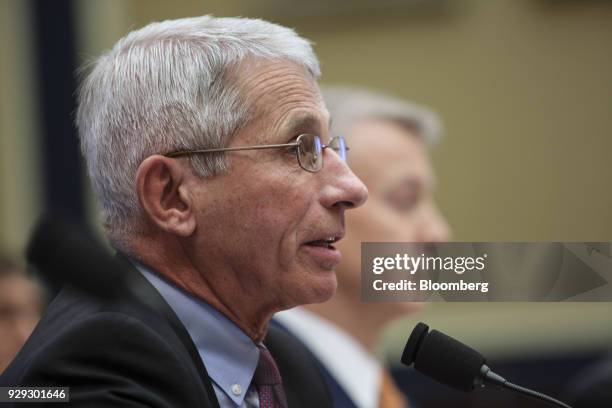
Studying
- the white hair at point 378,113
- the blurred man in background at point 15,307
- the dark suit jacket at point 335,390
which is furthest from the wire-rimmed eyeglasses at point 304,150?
the blurred man in background at point 15,307

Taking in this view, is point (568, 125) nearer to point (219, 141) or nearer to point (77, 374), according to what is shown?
point (219, 141)

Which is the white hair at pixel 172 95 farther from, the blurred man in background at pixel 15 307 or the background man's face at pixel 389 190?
the blurred man in background at pixel 15 307

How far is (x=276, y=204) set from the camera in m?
1.48

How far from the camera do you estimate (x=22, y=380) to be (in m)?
1.40

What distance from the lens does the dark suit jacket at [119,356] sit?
1341 millimetres

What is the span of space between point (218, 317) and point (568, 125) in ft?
4.07

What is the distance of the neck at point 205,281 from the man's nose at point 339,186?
171 mm

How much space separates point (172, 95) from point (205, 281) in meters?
0.26

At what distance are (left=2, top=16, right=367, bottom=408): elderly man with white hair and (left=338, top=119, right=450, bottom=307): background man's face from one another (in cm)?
31

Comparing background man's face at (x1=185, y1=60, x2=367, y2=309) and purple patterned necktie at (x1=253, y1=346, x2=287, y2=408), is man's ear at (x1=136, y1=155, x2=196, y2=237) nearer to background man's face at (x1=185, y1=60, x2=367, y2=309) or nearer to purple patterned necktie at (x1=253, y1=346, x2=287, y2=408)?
background man's face at (x1=185, y1=60, x2=367, y2=309)

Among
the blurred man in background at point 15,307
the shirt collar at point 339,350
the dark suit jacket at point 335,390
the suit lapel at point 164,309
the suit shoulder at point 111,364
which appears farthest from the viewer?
the blurred man in background at point 15,307

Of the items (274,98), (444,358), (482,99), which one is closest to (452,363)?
(444,358)

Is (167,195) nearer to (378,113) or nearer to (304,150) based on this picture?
(304,150)

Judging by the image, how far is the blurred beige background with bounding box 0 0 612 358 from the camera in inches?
83.0
